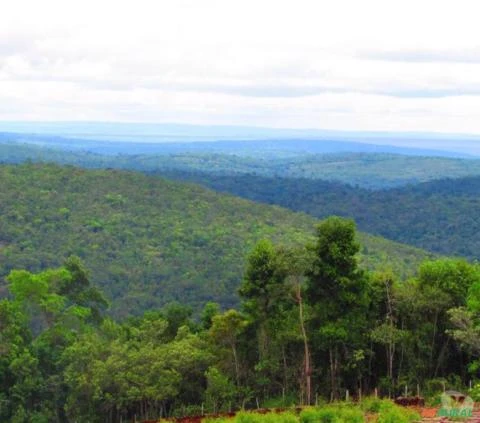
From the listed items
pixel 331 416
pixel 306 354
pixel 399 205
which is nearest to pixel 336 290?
pixel 306 354

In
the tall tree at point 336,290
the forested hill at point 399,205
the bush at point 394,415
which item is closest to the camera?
the bush at point 394,415

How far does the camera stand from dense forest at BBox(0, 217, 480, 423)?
2398 cm

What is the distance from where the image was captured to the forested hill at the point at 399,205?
102688 mm

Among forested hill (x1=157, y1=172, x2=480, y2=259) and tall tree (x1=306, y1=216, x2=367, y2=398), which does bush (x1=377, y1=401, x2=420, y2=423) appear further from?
forested hill (x1=157, y1=172, x2=480, y2=259)

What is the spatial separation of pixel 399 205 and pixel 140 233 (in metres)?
57.7

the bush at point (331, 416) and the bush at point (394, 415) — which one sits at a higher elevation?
the bush at point (394, 415)

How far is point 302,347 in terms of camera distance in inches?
987

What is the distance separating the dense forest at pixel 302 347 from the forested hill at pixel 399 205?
2602 inches

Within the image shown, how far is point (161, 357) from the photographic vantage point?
1009 inches

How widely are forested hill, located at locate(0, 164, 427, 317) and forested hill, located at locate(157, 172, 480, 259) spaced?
28608mm

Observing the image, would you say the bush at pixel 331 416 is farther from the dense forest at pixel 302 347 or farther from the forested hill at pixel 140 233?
the forested hill at pixel 140 233

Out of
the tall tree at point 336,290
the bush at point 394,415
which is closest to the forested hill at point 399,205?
the tall tree at point 336,290

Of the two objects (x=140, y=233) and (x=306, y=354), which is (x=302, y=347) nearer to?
(x=306, y=354)

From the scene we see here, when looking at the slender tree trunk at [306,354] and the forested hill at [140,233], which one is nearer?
the slender tree trunk at [306,354]
